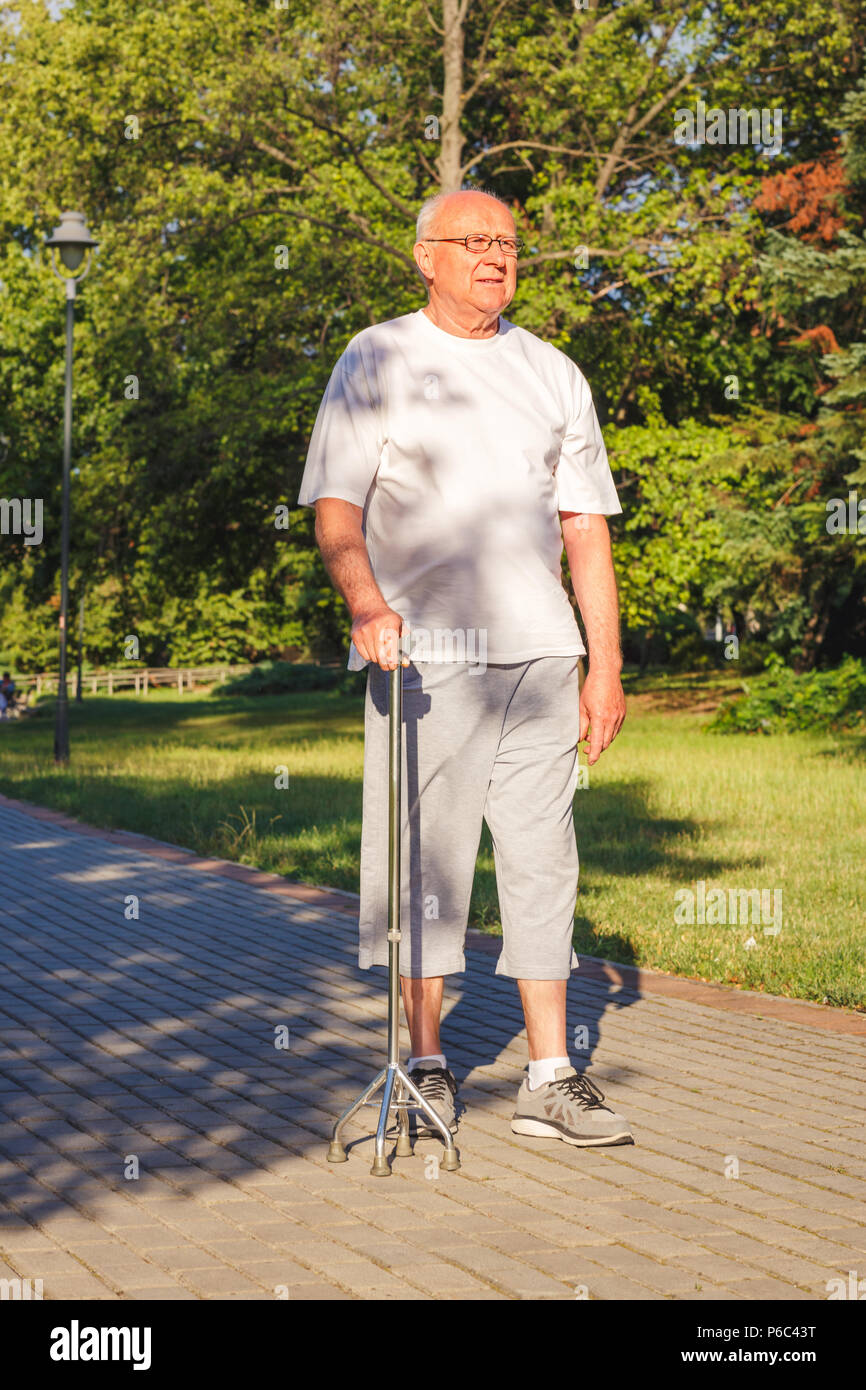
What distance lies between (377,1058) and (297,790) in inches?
370

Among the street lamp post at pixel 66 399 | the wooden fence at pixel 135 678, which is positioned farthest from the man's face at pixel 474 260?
the wooden fence at pixel 135 678

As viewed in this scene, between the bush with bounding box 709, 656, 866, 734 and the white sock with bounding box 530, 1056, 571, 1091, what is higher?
the bush with bounding box 709, 656, 866, 734

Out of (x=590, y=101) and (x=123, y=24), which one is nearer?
(x=590, y=101)

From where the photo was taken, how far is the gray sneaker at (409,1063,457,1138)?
4.49 meters

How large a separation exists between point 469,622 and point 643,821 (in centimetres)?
808

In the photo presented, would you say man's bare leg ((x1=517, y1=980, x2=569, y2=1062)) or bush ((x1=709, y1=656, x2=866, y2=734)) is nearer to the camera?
man's bare leg ((x1=517, y1=980, x2=569, y2=1062))

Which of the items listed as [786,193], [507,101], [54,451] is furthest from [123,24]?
[786,193]

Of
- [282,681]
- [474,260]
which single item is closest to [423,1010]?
[474,260]

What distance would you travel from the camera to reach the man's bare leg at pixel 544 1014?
15.0 feet

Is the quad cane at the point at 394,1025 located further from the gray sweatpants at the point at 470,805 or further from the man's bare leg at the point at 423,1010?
the man's bare leg at the point at 423,1010

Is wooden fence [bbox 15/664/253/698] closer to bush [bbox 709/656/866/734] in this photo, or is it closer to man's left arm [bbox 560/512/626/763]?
bush [bbox 709/656/866/734]

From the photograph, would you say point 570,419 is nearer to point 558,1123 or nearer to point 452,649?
point 452,649

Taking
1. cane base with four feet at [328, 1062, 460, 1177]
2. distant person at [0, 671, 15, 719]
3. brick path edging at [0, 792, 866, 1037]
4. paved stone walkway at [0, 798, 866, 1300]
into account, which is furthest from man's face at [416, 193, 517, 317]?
distant person at [0, 671, 15, 719]

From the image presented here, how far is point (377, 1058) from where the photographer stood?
5.41 m
